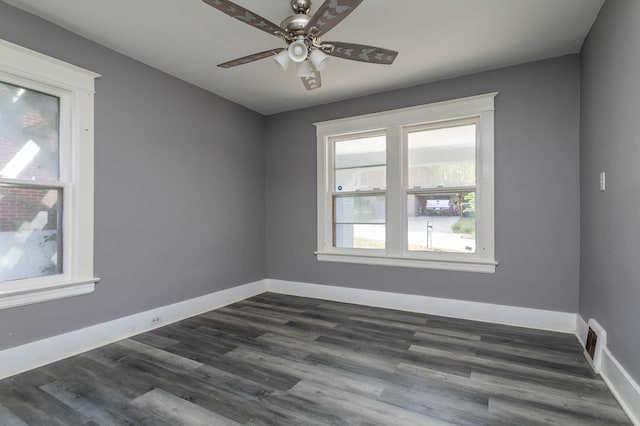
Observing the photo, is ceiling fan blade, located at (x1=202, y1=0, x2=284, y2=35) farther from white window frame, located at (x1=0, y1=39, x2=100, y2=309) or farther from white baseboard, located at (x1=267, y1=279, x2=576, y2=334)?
white baseboard, located at (x1=267, y1=279, x2=576, y2=334)

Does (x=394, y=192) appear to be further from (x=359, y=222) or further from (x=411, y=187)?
(x=359, y=222)

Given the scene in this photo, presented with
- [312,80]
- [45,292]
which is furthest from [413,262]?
[45,292]

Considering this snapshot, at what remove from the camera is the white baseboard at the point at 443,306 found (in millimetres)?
3143

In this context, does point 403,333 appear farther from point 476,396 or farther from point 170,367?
point 170,367

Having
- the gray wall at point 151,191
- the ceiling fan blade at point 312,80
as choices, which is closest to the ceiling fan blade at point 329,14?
the ceiling fan blade at point 312,80

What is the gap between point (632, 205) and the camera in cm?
186

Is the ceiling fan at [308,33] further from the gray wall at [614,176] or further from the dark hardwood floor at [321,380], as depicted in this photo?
the dark hardwood floor at [321,380]

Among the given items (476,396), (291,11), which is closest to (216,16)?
(291,11)

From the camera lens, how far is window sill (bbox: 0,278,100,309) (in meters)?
2.29

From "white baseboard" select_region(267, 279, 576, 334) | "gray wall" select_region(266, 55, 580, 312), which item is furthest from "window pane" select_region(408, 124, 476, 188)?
"white baseboard" select_region(267, 279, 576, 334)

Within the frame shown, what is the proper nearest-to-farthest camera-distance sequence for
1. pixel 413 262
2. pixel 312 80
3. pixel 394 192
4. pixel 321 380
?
pixel 321 380 → pixel 312 80 → pixel 413 262 → pixel 394 192

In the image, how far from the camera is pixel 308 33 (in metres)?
2.05

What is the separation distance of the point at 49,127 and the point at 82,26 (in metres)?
0.86

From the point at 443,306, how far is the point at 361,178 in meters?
1.86
